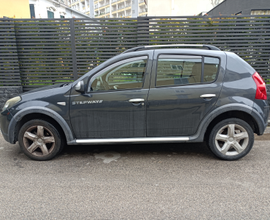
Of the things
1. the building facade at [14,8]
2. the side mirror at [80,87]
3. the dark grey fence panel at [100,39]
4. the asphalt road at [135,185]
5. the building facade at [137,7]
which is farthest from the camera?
the building facade at [137,7]

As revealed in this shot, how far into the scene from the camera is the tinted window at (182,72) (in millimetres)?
3625

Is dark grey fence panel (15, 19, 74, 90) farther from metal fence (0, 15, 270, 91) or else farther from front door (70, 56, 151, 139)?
front door (70, 56, 151, 139)

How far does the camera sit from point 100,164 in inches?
146

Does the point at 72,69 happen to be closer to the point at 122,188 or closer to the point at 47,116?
the point at 47,116

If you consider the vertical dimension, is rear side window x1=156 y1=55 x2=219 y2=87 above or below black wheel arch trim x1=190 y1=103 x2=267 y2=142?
above

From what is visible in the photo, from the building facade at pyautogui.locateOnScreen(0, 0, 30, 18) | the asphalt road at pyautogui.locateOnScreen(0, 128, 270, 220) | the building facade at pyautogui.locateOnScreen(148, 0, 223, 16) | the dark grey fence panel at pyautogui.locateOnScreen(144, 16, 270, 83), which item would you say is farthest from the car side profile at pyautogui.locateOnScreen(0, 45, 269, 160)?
the building facade at pyautogui.locateOnScreen(148, 0, 223, 16)

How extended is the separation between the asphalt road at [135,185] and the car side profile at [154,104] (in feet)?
1.20

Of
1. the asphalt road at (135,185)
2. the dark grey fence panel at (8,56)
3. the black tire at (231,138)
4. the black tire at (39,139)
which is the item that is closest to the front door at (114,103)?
the black tire at (39,139)

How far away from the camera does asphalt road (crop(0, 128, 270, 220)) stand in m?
2.51

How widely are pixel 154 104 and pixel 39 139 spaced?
193 centimetres

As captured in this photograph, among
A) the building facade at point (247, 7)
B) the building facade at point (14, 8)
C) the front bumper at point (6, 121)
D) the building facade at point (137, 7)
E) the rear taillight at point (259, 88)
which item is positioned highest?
the building facade at point (137, 7)

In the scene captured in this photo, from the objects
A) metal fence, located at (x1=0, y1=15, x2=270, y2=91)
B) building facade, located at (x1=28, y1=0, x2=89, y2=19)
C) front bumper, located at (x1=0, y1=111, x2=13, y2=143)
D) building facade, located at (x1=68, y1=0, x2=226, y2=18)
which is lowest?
front bumper, located at (x1=0, y1=111, x2=13, y2=143)

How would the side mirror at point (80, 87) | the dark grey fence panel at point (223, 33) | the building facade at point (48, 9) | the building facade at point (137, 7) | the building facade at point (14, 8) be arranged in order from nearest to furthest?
1. the side mirror at point (80, 87)
2. the dark grey fence panel at point (223, 33)
3. the building facade at point (14, 8)
4. the building facade at point (48, 9)
5. the building facade at point (137, 7)

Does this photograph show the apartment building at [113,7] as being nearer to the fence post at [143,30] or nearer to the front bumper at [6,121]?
the fence post at [143,30]
